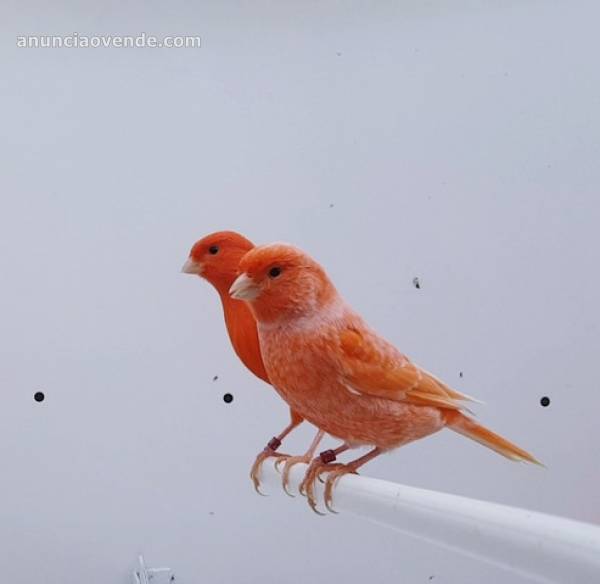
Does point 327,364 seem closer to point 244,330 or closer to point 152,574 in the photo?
point 244,330

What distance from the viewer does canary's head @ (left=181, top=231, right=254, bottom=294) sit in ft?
6.47

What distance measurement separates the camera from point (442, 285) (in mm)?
2543

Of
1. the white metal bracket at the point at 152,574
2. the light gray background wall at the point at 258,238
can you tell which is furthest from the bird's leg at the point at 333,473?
the white metal bracket at the point at 152,574

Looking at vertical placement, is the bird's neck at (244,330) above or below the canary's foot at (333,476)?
above

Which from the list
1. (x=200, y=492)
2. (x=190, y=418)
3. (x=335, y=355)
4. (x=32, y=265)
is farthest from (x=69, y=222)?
(x=335, y=355)

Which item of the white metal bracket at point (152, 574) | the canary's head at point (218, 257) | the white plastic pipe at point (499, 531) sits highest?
the canary's head at point (218, 257)

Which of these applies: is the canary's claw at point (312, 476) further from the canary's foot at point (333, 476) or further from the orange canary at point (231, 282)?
the orange canary at point (231, 282)

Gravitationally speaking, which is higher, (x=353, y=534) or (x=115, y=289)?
(x=115, y=289)

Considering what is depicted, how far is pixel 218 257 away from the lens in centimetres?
198

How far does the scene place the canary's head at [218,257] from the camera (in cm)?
197

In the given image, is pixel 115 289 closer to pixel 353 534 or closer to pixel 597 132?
pixel 353 534

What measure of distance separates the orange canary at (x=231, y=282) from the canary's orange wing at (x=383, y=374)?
0.39 metres

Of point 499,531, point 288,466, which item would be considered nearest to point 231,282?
point 288,466

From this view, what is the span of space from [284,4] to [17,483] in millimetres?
1262
